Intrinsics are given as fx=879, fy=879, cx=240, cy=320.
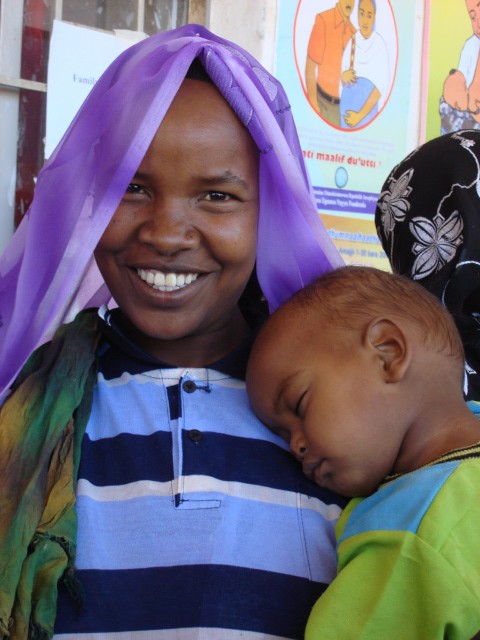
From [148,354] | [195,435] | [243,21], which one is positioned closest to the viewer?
[195,435]

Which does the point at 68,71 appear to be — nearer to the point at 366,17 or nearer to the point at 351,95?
the point at 351,95

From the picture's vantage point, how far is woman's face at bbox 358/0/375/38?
4.80 m

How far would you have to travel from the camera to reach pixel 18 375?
6.72ft

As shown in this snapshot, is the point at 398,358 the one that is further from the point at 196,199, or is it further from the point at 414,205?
the point at 414,205

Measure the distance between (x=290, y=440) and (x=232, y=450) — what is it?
0.43 feet

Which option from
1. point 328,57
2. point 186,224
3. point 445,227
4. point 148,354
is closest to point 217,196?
point 186,224

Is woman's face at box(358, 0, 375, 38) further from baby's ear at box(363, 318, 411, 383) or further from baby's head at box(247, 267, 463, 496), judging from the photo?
baby's ear at box(363, 318, 411, 383)

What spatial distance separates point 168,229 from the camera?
1.88 meters

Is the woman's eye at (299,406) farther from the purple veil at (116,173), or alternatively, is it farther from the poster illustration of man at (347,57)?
the poster illustration of man at (347,57)

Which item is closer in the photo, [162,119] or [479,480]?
[479,480]

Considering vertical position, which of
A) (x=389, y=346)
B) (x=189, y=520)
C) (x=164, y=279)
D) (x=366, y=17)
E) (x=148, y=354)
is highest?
(x=366, y=17)

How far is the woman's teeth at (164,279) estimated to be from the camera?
1939mm

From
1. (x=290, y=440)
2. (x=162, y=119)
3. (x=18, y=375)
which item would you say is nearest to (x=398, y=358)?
(x=290, y=440)

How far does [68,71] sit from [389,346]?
258 centimetres
